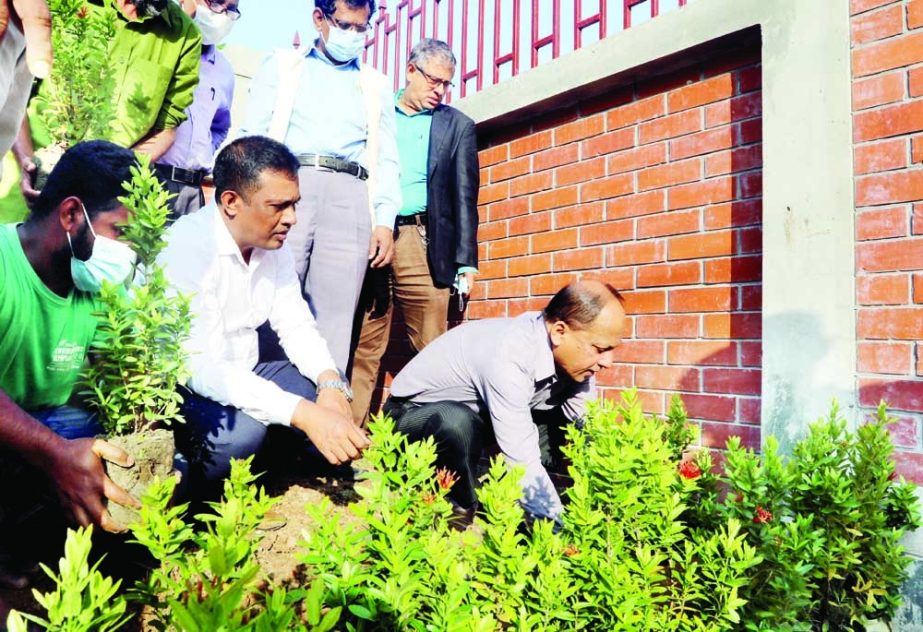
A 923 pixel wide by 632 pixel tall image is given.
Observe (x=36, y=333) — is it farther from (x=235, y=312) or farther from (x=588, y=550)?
(x=588, y=550)

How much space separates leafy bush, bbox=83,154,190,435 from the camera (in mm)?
1763

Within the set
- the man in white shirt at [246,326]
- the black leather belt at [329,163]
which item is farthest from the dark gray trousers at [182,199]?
the black leather belt at [329,163]

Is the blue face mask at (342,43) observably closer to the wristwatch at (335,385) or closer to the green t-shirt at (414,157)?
the green t-shirt at (414,157)

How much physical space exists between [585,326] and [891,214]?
1.23 meters

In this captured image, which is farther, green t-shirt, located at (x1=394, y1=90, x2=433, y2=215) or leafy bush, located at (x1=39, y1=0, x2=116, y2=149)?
green t-shirt, located at (x1=394, y1=90, x2=433, y2=215)

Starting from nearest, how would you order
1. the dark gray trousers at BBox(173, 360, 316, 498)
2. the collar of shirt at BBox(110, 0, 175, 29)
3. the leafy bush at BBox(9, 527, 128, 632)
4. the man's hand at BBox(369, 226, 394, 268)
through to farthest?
the leafy bush at BBox(9, 527, 128, 632) < the dark gray trousers at BBox(173, 360, 316, 498) < the collar of shirt at BBox(110, 0, 175, 29) < the man's hand at BBox(369, 226, 394, 268)

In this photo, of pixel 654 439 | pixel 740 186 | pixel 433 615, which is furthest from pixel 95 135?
pixel 740 186

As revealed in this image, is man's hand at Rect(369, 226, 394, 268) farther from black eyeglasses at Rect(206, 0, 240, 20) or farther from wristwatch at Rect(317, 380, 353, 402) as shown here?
black eyeglasses at Rect(206, 0, 240, 20)

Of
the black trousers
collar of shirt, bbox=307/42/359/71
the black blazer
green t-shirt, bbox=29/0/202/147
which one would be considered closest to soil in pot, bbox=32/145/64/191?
green t-shirt, bbox=29/0/202/147

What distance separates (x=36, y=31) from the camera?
1267 millimetres

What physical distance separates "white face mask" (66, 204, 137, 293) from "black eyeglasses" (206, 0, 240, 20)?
2.02 m

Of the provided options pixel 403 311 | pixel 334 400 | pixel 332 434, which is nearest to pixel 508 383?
pixel 334 400

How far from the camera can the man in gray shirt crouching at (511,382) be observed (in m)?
2.83

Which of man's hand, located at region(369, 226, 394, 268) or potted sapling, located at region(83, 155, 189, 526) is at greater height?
man's hand, located at region(369, 226, 394, 268)
